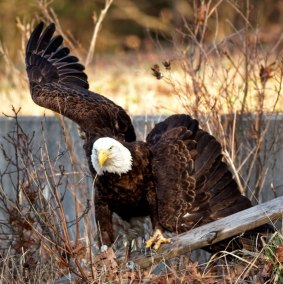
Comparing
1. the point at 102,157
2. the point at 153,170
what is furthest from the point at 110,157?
the point at 153,170

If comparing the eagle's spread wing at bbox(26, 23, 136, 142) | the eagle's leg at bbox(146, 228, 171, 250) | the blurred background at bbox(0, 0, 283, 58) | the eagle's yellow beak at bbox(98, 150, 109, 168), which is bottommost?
the eagle's leg at bbox(146, 228, 171, 250)

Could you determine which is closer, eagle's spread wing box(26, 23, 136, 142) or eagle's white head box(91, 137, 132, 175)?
eagle's white head box(91, 137, 132, 175)

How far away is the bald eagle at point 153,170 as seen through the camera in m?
6.95

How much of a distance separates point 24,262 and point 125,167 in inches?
36.5

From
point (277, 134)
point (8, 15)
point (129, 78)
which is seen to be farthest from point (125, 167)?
point (8, 15)

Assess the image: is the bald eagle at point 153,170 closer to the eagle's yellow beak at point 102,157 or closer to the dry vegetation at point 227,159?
the eagle's yellow beak at point 102,157

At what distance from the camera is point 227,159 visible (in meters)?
7.47

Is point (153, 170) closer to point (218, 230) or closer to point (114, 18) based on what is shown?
point (218, 230)

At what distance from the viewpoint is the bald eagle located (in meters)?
6.95

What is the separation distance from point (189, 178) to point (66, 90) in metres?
1.31

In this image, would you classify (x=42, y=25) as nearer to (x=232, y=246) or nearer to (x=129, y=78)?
(x=232, y=246)

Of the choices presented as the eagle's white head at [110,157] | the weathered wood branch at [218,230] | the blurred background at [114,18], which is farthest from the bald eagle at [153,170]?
the blurred background at [114,18]

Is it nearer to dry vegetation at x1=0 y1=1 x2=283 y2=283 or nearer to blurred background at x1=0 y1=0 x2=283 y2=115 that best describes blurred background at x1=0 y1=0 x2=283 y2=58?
blurred background at x1=0 y1=0 x2=283 y2=115

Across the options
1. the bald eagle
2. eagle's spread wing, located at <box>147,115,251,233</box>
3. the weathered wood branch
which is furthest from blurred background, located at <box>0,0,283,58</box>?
the weathered wood branch
